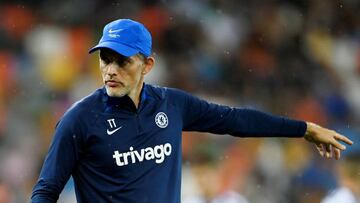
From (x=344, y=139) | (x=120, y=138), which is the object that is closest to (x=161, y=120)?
(x=120, y=138)

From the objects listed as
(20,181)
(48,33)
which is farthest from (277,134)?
(48,33)

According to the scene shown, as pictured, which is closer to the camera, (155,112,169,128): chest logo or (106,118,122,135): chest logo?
(106,118,122,135): chest logo

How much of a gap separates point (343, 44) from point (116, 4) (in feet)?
9.64

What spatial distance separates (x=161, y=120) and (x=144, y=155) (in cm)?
26

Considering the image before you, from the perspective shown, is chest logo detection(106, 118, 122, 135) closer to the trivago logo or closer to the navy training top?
the navy training top

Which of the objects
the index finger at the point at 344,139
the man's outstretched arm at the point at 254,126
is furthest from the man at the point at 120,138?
the index finger at the point at 344,139

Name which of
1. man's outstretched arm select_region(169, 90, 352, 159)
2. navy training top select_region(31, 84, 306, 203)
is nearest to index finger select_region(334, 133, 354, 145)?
man's outstretched arm select_region(169, 90, 352, 159)

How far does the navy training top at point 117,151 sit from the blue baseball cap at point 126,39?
0.25m

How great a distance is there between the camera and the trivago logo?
4957mm

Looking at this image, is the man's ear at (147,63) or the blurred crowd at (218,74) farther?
the blurred crowd at (218,74)

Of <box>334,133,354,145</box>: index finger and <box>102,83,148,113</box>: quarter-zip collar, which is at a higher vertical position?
<box>102,83,148,113</box>: quarter-zip collar

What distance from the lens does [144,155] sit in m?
5.04

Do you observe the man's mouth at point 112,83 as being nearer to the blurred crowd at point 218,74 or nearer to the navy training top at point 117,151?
the navy training top at point 117,151

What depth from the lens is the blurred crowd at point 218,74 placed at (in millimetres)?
10375
